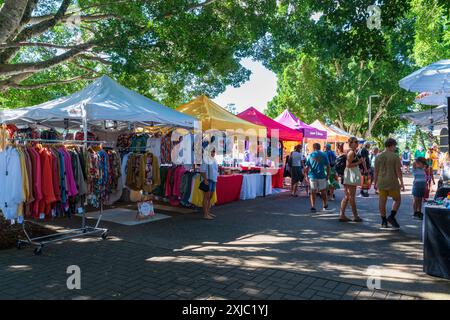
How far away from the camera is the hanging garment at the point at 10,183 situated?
5.39 meters

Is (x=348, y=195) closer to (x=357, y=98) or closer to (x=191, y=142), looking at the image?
(x=191, y=142)

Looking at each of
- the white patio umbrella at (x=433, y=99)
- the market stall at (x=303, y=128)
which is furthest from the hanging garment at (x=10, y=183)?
the market stall at (x=303, y=128)

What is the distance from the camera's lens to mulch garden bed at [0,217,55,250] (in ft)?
20.1

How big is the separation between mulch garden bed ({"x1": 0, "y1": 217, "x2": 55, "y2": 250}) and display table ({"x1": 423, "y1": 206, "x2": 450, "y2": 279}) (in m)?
6.47

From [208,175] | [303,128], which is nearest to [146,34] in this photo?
[208,175]

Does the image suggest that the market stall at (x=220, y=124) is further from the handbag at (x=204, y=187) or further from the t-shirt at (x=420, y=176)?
the t-shirt at (x=420, y=176)

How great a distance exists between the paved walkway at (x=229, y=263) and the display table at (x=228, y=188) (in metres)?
2.60

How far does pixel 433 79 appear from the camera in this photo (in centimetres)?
572

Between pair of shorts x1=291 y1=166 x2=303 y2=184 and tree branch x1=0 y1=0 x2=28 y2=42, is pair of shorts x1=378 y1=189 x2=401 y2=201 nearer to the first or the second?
pair of shorts x1=291 y1=166 x2=303 y2=184

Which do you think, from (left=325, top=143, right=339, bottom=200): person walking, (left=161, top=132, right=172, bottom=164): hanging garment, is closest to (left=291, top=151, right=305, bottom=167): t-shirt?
(left=325, top=143, right=339, bottom=200): person walking

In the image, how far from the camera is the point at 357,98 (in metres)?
29.1

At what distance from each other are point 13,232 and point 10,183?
1663mm
